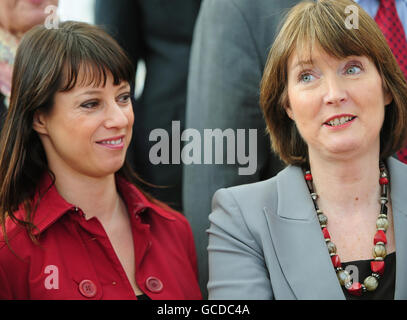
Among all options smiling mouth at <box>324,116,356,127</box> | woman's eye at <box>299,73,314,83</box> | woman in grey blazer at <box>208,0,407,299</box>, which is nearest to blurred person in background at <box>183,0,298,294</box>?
woman in grey blazer at <box>208,0,407,299</box>

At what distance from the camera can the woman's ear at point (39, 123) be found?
2451mm

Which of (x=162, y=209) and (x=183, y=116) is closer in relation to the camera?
(x=162, y=209)

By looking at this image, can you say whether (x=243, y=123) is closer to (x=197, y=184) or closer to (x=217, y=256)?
(x=197, y=184)

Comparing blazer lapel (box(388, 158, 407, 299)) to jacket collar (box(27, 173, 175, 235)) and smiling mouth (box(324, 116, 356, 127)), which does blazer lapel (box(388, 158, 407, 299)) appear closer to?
smiling mouth (box(324, 116, 356, 127))

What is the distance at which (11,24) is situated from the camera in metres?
2.82

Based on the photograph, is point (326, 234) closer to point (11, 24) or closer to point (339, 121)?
point (339, 121)

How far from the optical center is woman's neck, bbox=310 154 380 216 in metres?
2.36

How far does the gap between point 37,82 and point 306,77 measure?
3.01 feet

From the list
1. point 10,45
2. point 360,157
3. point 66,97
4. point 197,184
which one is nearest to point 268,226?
point 360,157

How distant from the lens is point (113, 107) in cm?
244

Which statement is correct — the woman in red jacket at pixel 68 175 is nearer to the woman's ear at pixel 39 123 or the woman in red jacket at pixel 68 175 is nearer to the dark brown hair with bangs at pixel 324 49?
the woman's ear at pixel 39 123

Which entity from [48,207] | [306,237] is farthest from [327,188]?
[48,207]

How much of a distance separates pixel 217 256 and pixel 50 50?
0.92m

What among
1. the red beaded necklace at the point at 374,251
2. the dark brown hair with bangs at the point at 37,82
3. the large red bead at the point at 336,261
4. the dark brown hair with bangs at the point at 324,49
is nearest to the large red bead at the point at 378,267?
the red beaded necklace at the point at 374,251
